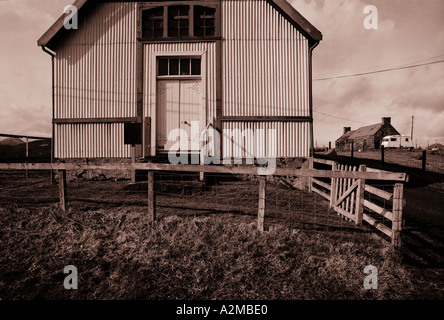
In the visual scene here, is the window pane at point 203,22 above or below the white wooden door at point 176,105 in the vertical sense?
above

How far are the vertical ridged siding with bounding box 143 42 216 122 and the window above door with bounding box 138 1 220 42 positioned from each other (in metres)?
0.23

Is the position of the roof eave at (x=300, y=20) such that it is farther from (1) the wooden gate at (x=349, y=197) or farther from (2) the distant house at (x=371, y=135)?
(2) the distant house at (x=371, y=135)

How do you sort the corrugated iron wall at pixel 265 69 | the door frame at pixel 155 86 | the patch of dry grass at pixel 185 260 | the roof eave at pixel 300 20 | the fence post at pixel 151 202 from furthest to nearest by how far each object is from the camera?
the door frame at pixel 155 86 → the corrugated iron wall at pixel 265 69 → the roof eave at pixel 300 20 → the fence post at pixel 151 202 → the patch of dry grass at pixel 185 260

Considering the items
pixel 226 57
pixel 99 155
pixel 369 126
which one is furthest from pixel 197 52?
pixel 369 126

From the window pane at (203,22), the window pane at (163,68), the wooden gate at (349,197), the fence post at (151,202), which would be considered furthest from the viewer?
the window pane at (163,68)

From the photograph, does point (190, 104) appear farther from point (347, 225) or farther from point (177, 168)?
point (347, 225)

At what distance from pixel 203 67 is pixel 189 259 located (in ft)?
22.7

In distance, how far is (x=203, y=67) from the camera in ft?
28.6

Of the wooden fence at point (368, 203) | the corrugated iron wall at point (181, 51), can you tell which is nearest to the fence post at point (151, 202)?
the wooden fence at point (368, 203)

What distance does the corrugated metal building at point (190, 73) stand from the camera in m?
8.63

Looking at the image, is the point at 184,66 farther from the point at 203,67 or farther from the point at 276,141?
the point at 276,141

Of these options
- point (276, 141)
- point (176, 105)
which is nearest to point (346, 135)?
point (276, 141)

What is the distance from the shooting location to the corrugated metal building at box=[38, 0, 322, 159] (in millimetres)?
8633

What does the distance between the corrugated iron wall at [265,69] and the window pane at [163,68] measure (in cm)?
207
